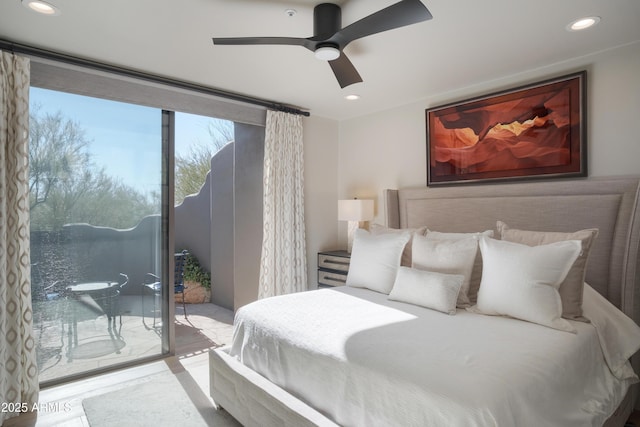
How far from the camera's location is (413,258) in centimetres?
267

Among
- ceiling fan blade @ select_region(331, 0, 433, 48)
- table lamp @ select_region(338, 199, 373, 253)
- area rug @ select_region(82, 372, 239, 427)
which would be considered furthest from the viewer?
table lamp @ select_region(338, 199, 373, 253)

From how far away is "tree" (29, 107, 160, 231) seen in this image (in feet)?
8.74

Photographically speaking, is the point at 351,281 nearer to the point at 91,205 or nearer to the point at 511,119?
the point at 511,119

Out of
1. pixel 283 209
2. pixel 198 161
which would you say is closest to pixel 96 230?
pixel 283 209

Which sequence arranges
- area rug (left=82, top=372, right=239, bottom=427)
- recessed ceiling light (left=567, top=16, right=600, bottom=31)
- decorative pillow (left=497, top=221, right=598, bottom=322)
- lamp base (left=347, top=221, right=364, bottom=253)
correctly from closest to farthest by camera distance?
decorative pillow (left=497, top=221, right=598, bottom=322)
recessed ceiling light (left=567, top=16, right=600, bottom=31)
area rug (left=82, top=372, right=239, bottom=427)
lamp base (left=347, top=221, right=364, bottom=253)

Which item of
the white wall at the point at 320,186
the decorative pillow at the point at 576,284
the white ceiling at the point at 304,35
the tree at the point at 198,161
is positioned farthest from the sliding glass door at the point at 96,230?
the decorative pillow at the point at 576,284

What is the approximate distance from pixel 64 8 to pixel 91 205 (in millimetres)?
1469

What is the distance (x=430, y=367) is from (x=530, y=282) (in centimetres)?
94

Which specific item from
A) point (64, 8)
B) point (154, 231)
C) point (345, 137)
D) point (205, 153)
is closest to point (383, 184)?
point (345, 137)

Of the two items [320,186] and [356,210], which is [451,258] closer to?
[356,210]

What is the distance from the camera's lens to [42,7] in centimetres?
Result: 201

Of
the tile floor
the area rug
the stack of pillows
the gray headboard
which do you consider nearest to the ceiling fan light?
the stack of pillows

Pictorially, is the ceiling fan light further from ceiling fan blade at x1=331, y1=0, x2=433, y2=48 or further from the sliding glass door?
the sliding glass door

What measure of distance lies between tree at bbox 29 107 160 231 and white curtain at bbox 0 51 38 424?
24 cm
